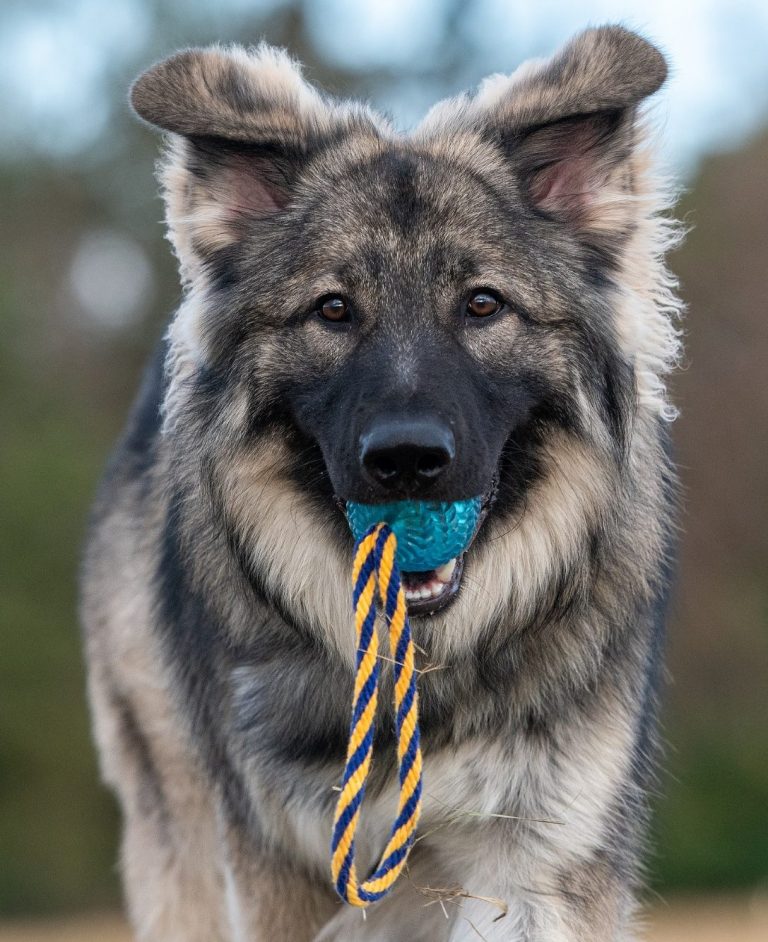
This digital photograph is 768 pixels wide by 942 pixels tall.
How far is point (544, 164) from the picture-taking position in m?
3.88

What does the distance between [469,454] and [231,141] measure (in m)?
1.22

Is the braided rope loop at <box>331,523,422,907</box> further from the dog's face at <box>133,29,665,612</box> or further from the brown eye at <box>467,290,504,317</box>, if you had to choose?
the brown eye at <box>467,290,504,317</box>

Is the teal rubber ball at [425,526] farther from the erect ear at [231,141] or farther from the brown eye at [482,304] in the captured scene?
the erect ear at [231,141]

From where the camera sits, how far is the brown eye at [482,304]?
11.8 feet

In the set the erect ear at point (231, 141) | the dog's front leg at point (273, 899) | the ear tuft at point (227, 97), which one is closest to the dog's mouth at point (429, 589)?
the dog's front leg at point (273, 899)

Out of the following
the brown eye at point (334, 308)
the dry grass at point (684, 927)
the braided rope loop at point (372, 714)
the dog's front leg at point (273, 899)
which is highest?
the brown eye at point (334, 308)

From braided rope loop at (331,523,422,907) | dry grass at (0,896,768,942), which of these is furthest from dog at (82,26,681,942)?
dry grass at (0,896,768,942)

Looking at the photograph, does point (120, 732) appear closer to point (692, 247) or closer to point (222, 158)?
point (222, 158)

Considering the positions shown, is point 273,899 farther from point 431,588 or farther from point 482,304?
point 482,304

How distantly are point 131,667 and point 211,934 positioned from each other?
41.1 inches

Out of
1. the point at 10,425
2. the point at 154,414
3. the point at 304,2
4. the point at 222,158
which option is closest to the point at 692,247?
the point at 304,2

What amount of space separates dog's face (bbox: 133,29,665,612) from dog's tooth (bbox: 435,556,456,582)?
18 mm

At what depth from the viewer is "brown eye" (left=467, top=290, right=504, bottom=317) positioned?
3596 millimetres

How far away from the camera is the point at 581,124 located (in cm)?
379
